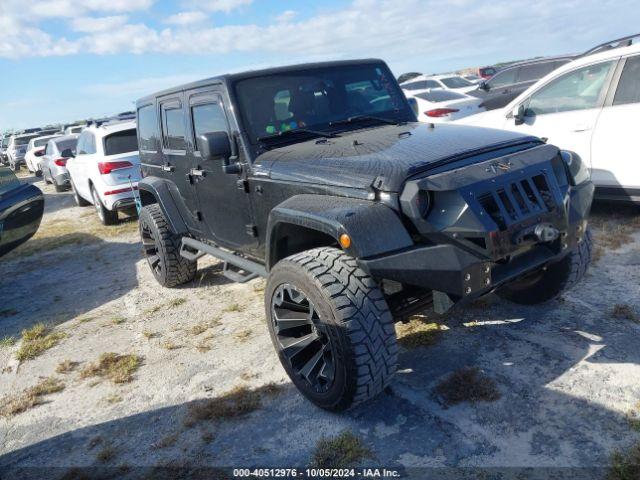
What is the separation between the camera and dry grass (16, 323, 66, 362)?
14.8 feet

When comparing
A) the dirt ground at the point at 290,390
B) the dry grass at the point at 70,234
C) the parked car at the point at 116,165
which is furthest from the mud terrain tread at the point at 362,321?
the dry grass at the point at 70,234

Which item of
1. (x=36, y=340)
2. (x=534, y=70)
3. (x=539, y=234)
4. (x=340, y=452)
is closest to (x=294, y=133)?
(x=539, y=234)

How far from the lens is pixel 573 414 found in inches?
109

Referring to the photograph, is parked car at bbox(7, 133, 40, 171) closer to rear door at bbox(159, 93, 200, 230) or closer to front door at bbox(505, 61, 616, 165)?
rear door at bbox(159, 93, 200, 230)

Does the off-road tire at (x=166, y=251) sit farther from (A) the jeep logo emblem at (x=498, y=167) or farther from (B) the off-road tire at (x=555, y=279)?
(A) the jeep logo emblem at (x=498, y=167)

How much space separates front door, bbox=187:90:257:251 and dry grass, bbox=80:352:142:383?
1.18 meters

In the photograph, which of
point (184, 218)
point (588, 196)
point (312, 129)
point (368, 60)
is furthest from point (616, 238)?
point (184, 218)

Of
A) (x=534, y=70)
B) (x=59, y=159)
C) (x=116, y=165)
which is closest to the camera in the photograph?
(x=116, y=165)

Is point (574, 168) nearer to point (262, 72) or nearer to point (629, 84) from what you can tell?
point (262, 72)

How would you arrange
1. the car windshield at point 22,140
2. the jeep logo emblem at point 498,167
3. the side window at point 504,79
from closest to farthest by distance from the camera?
the jeep logo emblem at point 498,167 < the side window at point 504,79 < the car windshield at point 22,140

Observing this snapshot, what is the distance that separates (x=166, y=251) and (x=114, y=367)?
60.4 inches

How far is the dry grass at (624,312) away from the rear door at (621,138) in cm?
205

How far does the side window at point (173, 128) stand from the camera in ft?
15.2

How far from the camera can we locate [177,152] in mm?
4777
